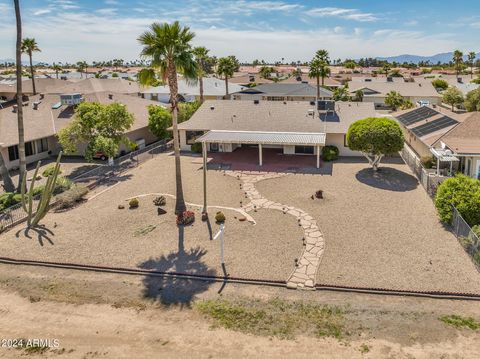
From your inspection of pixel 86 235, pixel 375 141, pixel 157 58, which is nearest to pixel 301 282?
pixel 86 235

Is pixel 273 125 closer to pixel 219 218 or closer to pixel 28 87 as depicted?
pixel 219 218

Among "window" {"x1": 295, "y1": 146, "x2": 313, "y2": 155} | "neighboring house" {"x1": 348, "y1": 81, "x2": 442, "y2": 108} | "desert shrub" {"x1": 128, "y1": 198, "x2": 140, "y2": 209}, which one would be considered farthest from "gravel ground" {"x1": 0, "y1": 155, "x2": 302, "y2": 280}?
"neighboring house" {"x1": 348, "y1": 81, "x2": 442, "y2": 108}

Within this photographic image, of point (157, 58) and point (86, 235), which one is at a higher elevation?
point (157, 58)

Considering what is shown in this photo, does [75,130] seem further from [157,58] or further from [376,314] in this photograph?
[376,314]

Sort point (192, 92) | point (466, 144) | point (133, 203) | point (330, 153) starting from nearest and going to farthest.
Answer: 1. point (133, 203)
2. point (466, 144)
3. point (330, 153)
4. point (192, 92)

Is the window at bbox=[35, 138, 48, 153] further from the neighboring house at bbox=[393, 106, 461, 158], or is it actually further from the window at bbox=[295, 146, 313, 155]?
the neighboring house at bbox=[393, 106, 461, 158]

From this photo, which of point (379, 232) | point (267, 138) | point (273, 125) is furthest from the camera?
point (273, 125)

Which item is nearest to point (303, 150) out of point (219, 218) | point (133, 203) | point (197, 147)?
point (197, 147)
